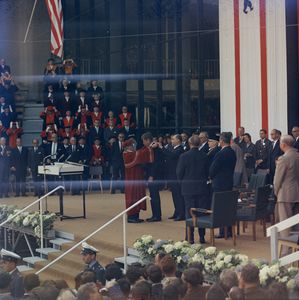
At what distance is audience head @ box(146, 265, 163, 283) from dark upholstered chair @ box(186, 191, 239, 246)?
448 centimetres

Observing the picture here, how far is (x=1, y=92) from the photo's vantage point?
26.1 meters

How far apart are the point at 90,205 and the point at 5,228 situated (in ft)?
10.1

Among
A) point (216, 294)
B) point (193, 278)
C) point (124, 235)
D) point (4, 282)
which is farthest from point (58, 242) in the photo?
point (216, 294)

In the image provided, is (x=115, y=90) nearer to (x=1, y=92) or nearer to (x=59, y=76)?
(x=59, y=76)

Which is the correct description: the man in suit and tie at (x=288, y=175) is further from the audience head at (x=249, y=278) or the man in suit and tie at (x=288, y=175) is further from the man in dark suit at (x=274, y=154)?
the man in dark suit at (x=274, y=154)

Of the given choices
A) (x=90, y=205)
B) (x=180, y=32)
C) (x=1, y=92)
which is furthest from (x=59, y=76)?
(x=90, y=205)

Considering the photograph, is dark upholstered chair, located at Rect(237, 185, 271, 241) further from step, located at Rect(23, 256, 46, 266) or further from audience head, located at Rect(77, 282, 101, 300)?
audience head, located at Rect(77, 282, 101, 300)

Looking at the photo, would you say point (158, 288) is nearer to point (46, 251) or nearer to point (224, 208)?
point (224, 208)

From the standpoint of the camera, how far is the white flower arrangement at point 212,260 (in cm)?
904

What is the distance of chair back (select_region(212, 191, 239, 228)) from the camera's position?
12.6m

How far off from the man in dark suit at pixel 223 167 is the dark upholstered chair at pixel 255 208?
42cm

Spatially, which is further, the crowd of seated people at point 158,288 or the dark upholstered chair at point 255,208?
the dark upholstered chair at point 255,208

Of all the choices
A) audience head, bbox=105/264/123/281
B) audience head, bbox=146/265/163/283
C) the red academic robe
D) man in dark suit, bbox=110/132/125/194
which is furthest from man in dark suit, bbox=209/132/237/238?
man in dark suit, bbox=110/132/125/194

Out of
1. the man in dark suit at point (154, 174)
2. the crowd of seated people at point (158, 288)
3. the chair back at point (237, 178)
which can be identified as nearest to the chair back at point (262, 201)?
the man in dark suit at point (154, 174)
